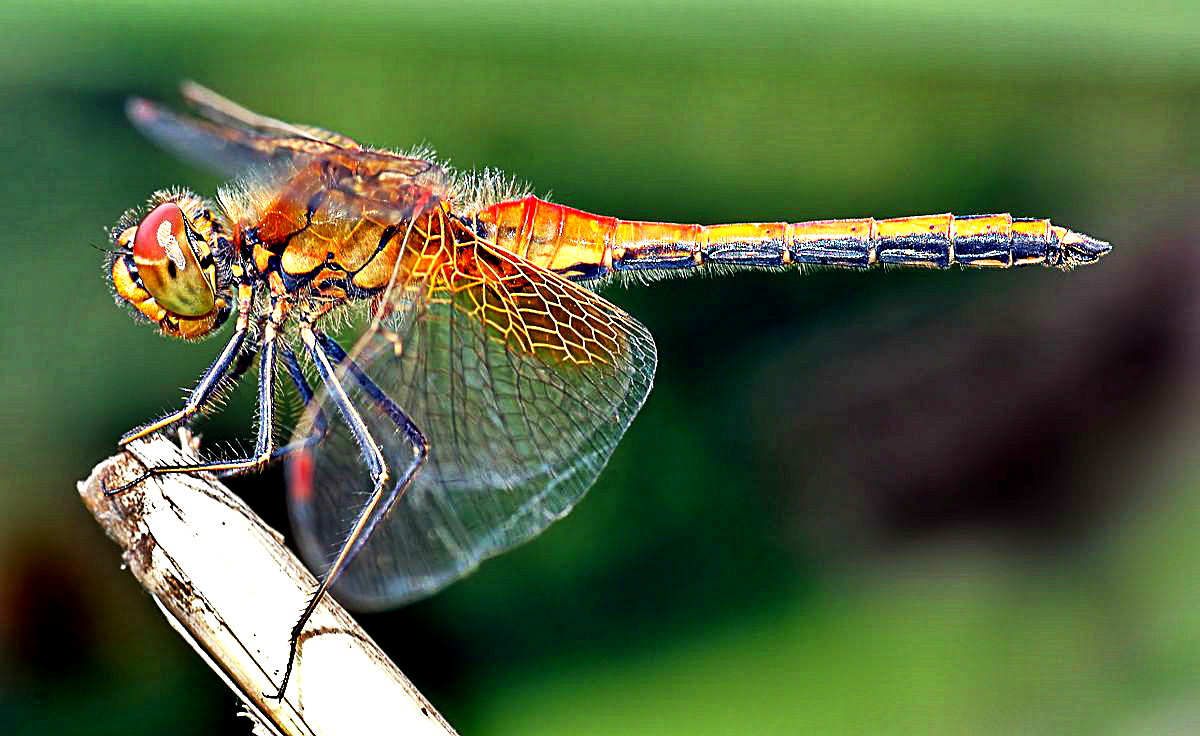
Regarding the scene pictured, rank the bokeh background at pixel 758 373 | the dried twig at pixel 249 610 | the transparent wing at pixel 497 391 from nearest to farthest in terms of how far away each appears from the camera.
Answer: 1. the dried twig at pixel 249 610
2. the transparent wing at pixel 497 391
3. the bokeh background at pixel 758 373

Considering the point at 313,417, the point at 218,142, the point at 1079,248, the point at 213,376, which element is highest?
the point at 218,142

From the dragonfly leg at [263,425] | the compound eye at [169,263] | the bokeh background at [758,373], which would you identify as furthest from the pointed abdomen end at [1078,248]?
the compound eye at [169,263]

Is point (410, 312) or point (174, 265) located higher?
point (174, 265)

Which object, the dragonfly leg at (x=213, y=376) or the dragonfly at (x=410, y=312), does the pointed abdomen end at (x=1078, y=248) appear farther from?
the dragonfly leg at (x=213, y=376)

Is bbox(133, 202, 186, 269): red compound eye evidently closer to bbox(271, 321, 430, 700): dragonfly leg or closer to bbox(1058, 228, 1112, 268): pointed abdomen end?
bbox(271, 321, 430, 700): dragonfly leg

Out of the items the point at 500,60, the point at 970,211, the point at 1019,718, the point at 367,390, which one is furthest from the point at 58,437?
the point at 1019,718

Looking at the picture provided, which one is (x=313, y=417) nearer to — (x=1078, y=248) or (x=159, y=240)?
(x=159, y=240)

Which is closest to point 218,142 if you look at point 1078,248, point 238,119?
point 238,119
